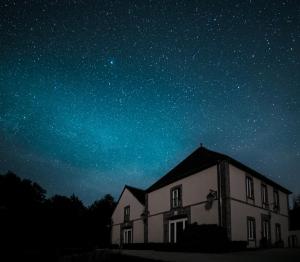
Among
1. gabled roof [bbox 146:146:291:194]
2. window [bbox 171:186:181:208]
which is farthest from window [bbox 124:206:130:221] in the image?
window [bbox 171:186:181:208]

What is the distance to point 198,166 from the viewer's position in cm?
2483

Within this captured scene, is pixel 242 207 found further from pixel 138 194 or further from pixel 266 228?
pixel 138 194

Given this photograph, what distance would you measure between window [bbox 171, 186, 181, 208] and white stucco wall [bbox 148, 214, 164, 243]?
2.42 m

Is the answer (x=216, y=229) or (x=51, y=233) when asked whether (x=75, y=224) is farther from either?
(x=216, y=229)

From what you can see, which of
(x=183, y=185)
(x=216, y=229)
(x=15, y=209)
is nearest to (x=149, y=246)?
(x=183, y=185)

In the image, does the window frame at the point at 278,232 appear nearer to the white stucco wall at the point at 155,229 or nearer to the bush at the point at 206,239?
the white stucco wall at the point at 155,229

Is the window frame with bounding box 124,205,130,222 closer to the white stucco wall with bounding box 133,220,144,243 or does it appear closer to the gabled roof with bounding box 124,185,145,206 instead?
the gabled roof with bounding box 124,185,145,206

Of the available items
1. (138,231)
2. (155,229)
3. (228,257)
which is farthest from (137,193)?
(228,257)

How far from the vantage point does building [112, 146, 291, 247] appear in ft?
72.1

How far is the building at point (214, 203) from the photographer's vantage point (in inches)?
866

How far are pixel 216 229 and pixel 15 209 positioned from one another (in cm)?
1299

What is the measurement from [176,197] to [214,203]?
568 centimetres

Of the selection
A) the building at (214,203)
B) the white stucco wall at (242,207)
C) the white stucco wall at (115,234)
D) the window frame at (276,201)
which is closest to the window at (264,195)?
the building at (214,203)

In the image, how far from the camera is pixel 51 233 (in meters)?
8.12
